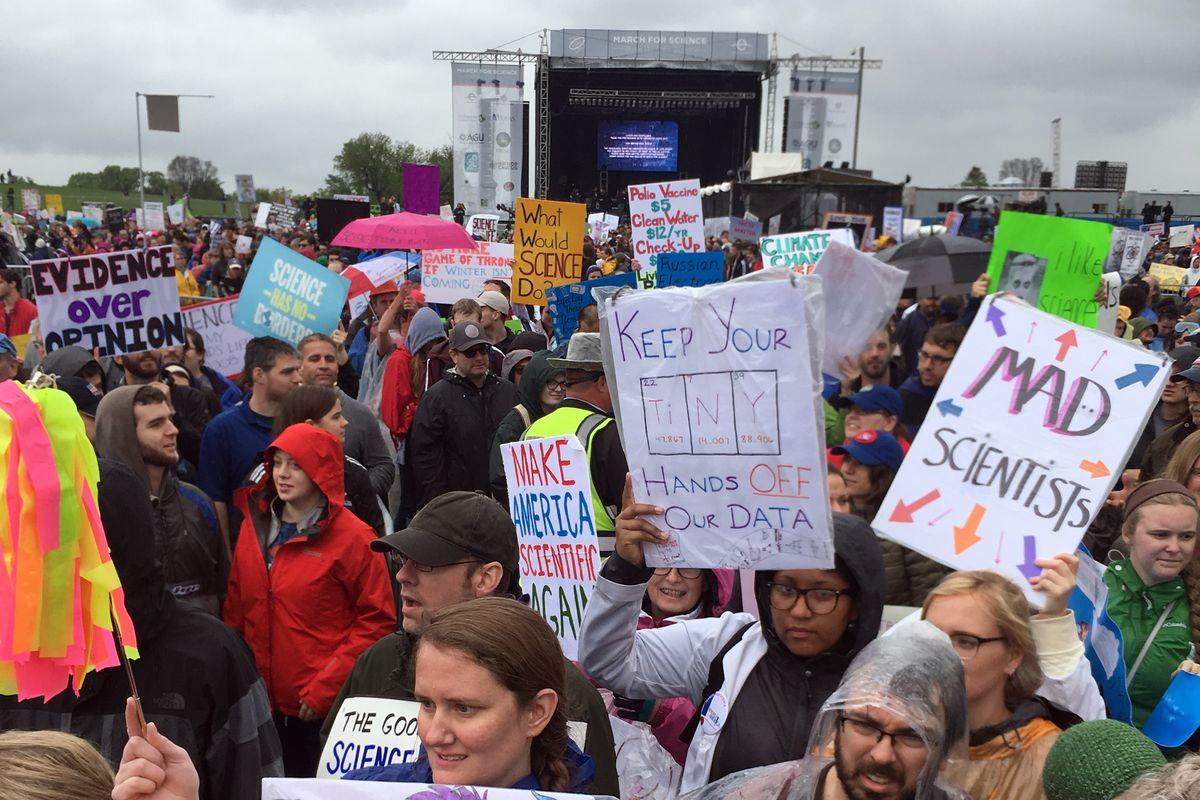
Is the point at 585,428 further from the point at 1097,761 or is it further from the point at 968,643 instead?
the point at 1097,761

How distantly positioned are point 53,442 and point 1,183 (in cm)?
5524

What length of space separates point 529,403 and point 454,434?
510mm

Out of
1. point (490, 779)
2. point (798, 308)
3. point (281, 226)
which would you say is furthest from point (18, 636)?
point (281, 226)

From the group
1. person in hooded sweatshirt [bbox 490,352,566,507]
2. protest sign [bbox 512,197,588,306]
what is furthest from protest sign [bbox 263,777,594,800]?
protest sign [bbox 512,197,588,306]

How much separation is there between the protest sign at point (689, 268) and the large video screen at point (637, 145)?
35183 mm

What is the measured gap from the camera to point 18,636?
6.48 ft

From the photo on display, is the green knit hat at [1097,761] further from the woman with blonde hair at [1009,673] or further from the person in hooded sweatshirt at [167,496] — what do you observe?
the person in hooded sweatshirt at [167,496]

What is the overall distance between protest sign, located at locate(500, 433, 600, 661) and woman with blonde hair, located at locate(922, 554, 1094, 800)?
1531 mm

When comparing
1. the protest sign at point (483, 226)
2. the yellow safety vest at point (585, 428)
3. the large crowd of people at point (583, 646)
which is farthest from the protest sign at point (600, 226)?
the yellow safety vest at point (585, 428)

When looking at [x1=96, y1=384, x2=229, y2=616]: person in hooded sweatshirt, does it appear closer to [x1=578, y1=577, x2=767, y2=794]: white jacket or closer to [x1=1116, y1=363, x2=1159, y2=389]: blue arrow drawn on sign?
[x1=578, y1=577, x2=767, y2=794]: white jacket

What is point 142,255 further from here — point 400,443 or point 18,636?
point 18,636

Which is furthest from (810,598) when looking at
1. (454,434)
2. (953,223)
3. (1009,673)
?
(953,223)

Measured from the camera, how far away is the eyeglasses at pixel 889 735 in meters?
1.79

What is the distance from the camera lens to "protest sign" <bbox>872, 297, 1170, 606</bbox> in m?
2.63
